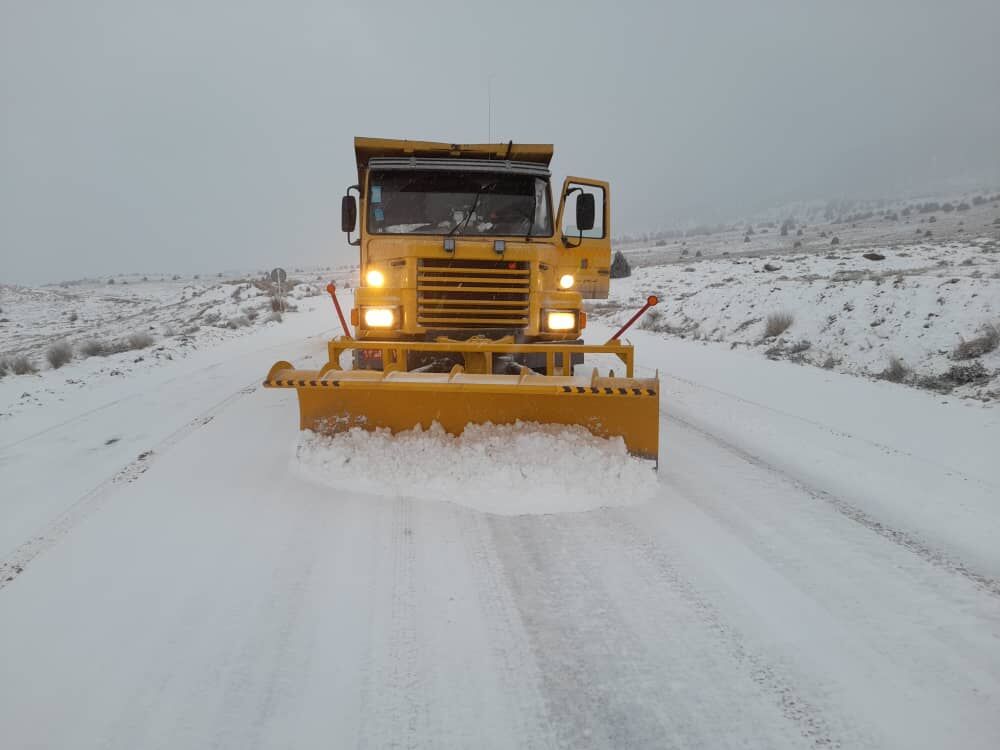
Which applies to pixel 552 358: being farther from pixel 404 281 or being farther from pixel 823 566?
pixel 823 566

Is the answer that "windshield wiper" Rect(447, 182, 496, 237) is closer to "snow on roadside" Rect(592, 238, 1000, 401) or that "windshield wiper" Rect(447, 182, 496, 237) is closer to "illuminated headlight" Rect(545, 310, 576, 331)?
"illuminated headlight" Rect(545, 310, 576, 331)

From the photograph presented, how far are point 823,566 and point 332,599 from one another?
8.63ft

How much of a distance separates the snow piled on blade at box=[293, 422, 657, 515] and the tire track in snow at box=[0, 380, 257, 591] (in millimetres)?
1353

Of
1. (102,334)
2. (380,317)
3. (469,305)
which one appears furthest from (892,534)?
(102,334)

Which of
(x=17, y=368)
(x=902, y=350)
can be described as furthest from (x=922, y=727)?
(x=17, y=368)

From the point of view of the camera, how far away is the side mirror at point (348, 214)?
643cm

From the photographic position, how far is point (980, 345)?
7102mm

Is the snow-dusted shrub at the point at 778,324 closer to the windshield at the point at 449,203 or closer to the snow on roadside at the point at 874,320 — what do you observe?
the snow on roadside at the point at 874,320

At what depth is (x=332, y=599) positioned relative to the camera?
279 cm

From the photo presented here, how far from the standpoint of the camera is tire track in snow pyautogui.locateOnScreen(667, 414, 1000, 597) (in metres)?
2.97

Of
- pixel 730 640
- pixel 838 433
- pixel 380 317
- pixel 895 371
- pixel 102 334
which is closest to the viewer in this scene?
pixel 730 640

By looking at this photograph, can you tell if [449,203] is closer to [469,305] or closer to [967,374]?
[469,305]

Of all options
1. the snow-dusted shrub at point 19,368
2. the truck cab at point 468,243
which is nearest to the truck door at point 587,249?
the truck cab at point 468,243

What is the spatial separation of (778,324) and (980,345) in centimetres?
376
